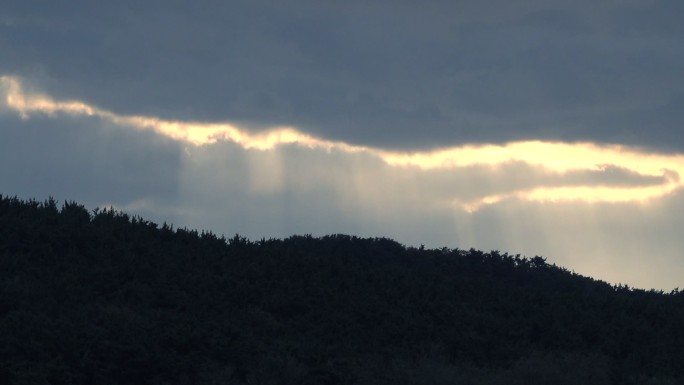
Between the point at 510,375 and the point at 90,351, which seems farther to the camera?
the point at 510,375

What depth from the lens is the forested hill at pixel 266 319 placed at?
30.6m

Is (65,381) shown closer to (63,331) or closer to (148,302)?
(63,331)

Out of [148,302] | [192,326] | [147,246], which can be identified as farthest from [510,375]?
[147,246]

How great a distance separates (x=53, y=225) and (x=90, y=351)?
14.1 metres

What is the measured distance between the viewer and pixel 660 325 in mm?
44000

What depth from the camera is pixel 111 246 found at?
4200 cm

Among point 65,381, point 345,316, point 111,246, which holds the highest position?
point 111,246

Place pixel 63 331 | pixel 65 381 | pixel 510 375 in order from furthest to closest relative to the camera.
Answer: pixel 510 375 < pixel 63 331 < pixel 65 381

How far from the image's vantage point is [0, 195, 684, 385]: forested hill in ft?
100

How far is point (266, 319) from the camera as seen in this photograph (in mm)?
36969

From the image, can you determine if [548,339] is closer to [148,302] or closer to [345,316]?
[345,316]

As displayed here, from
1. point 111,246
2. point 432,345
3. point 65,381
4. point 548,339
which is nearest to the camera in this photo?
point 65,381

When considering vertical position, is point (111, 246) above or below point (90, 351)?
above

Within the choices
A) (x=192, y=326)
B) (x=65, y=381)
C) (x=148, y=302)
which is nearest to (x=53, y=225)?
(x=148, y=302)
